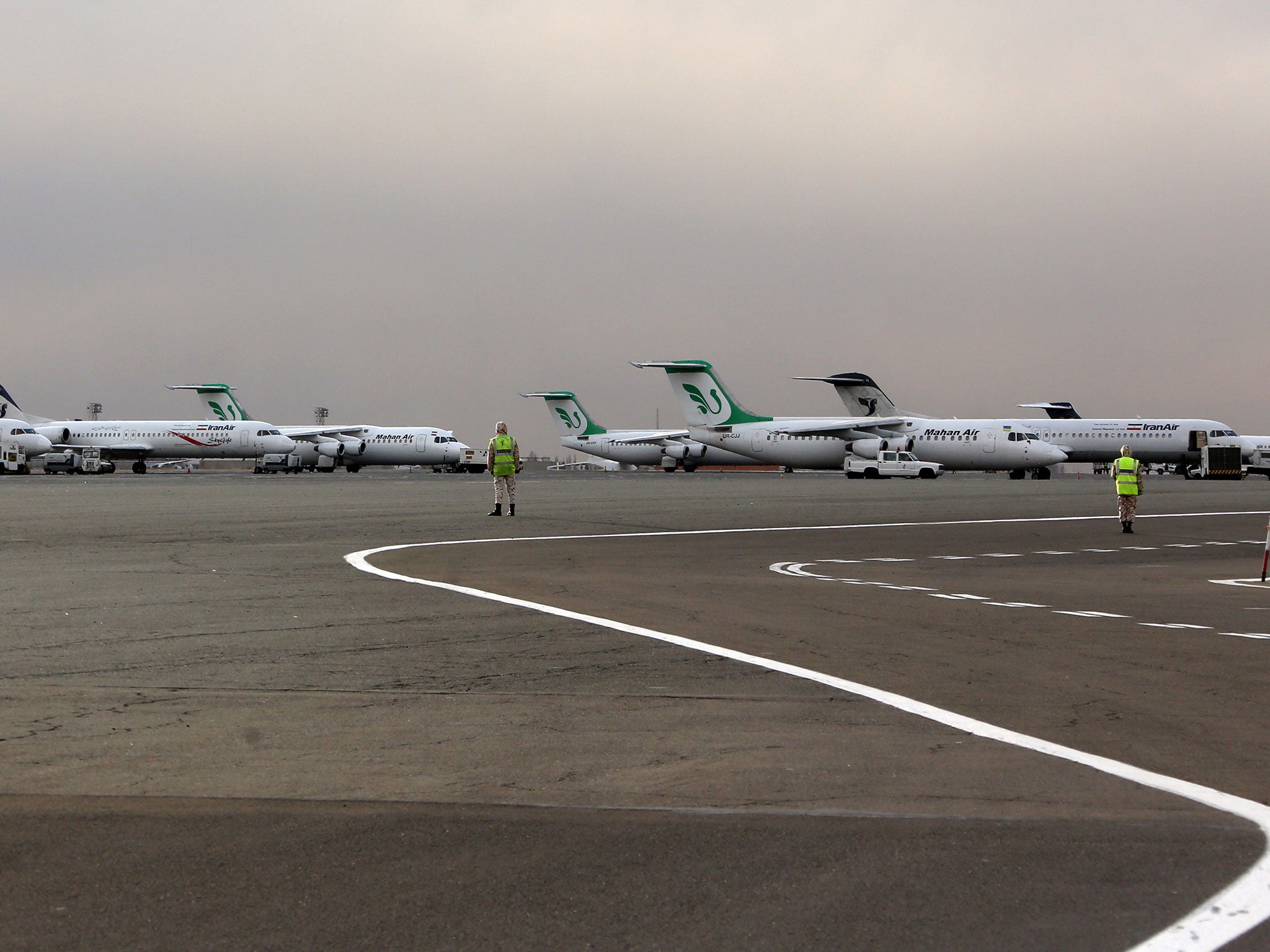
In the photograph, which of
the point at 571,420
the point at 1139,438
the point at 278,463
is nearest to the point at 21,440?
the point at 278,463

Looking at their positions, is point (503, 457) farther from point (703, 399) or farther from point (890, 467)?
point (703, 399)

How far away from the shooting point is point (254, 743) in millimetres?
6816

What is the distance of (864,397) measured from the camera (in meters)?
83.6

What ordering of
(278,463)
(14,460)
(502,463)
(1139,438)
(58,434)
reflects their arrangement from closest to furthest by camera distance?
(502,463) < (1139,438) < (14,460) < (58,434) < (278,463)

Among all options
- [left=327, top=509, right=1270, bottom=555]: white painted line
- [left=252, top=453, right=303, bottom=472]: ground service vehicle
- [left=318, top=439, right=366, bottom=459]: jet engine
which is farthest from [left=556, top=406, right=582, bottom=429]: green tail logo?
[left=327, top=509, right=1270, bottom=555]: white painted line

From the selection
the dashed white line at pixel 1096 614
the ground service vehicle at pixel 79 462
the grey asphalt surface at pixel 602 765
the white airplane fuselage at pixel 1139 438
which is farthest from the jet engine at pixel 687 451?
the dashed white line at pixel 1096 614

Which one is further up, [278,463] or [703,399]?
[703,399]

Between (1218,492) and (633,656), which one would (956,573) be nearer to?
(633,656)

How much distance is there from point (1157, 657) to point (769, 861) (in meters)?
6.22

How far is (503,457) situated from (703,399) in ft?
167

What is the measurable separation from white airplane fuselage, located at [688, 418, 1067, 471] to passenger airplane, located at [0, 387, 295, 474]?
2933 cm

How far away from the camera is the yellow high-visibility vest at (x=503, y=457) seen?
2961 centimetres

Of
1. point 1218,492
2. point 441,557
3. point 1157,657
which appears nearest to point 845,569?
point 441,557

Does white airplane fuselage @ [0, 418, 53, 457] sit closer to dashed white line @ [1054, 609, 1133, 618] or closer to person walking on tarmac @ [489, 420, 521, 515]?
person walking on tarmac @ [489, 420, 521, 515]
